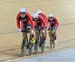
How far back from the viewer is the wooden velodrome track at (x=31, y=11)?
1658cm

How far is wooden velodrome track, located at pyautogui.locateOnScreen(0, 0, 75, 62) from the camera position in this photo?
16.6 m

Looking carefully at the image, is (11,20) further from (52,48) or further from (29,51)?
(29,51)

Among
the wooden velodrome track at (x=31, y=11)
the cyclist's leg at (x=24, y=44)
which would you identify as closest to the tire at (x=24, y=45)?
the cyclist's leg at (x=24, y=44)

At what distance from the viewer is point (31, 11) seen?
27.5 metres

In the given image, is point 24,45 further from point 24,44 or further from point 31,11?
point 31,11

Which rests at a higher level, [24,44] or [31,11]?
[31,11]

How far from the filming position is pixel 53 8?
1185 inches

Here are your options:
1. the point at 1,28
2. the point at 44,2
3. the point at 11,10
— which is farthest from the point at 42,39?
the point at 44,2

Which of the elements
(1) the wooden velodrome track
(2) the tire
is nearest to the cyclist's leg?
(2) the tire

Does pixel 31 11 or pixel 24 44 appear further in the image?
pixel 31 11

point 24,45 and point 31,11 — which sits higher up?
point 31,11

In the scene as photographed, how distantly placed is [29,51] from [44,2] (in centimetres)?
1490

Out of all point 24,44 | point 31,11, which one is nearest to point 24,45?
point 24,44

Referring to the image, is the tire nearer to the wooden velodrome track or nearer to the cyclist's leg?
the cyclist's leg
